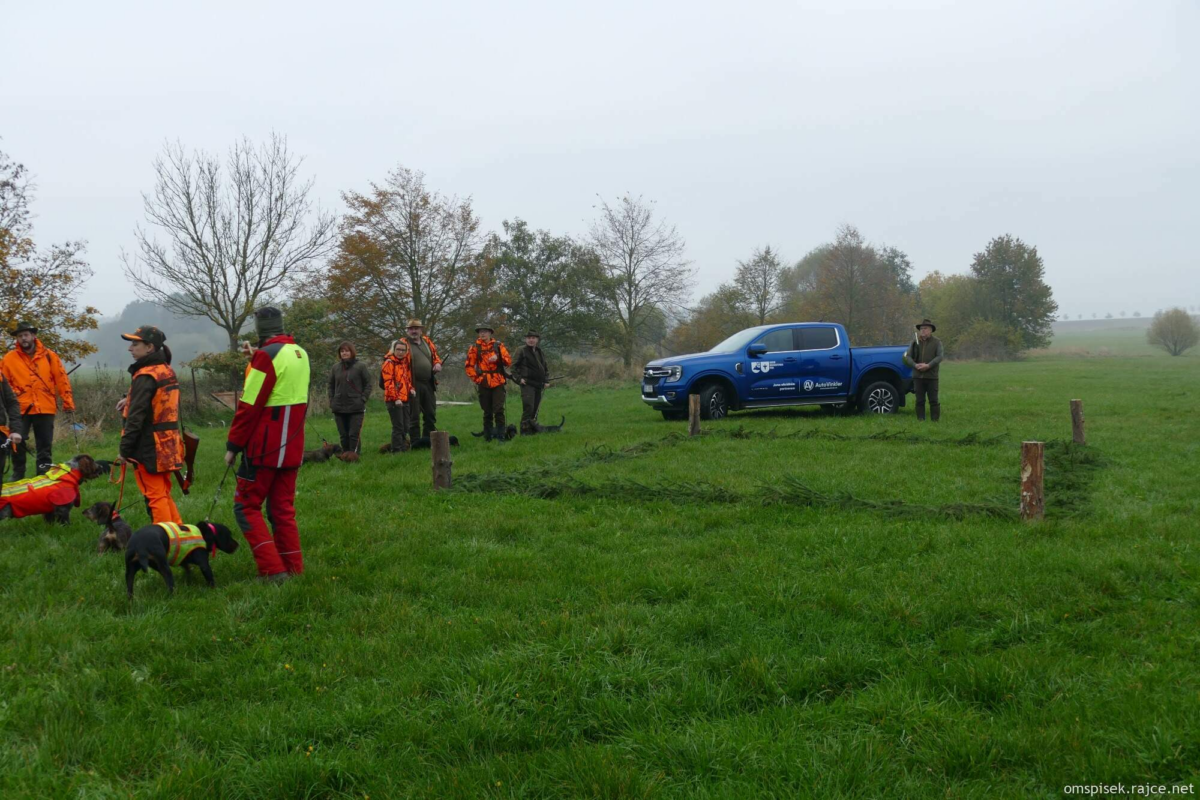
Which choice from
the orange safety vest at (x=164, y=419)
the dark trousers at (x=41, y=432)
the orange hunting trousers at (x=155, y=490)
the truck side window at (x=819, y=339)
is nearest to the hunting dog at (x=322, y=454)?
the dark trousers at (x=41, y=432)

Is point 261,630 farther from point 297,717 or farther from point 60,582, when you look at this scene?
point 60,582

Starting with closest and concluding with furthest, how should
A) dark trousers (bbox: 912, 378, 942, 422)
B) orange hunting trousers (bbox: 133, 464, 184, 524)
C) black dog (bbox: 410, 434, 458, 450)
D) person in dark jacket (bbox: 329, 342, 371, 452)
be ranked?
orange hunting trousers (bbox: 133, 464, 184, 524)
person in dark jacket (bbox: 329, 342, 371, 452)
black dog (bbox: 410, 434, 458, 450)
dark trousers (bbox: 912, 378, 942, 422)

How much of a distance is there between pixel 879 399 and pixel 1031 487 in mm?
8963

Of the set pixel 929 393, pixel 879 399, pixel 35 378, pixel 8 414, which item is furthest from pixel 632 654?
pixel 879 399

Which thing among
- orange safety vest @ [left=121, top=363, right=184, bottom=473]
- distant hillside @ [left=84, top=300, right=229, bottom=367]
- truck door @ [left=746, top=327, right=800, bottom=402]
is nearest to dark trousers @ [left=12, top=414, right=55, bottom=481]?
orange safety vest @ [left=121, top=363, right=184, bottom=473]

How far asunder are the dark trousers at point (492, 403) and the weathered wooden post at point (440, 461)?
12.2ft

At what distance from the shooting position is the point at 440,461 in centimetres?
786

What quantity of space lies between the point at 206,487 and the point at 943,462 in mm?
8426

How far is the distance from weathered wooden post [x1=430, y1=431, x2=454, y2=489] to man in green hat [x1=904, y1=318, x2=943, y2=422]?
8565 millimetres

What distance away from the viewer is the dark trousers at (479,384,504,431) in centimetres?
1166

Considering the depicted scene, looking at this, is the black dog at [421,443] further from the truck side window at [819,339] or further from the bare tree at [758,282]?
the bare tree at [758,282]

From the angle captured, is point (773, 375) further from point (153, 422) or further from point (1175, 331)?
point (1175, 331)

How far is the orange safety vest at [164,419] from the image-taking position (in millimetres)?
5559

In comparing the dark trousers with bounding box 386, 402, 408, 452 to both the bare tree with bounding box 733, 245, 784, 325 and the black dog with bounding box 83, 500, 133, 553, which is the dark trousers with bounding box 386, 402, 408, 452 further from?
the bare tree with bounding box 733, 245, 784, 325
